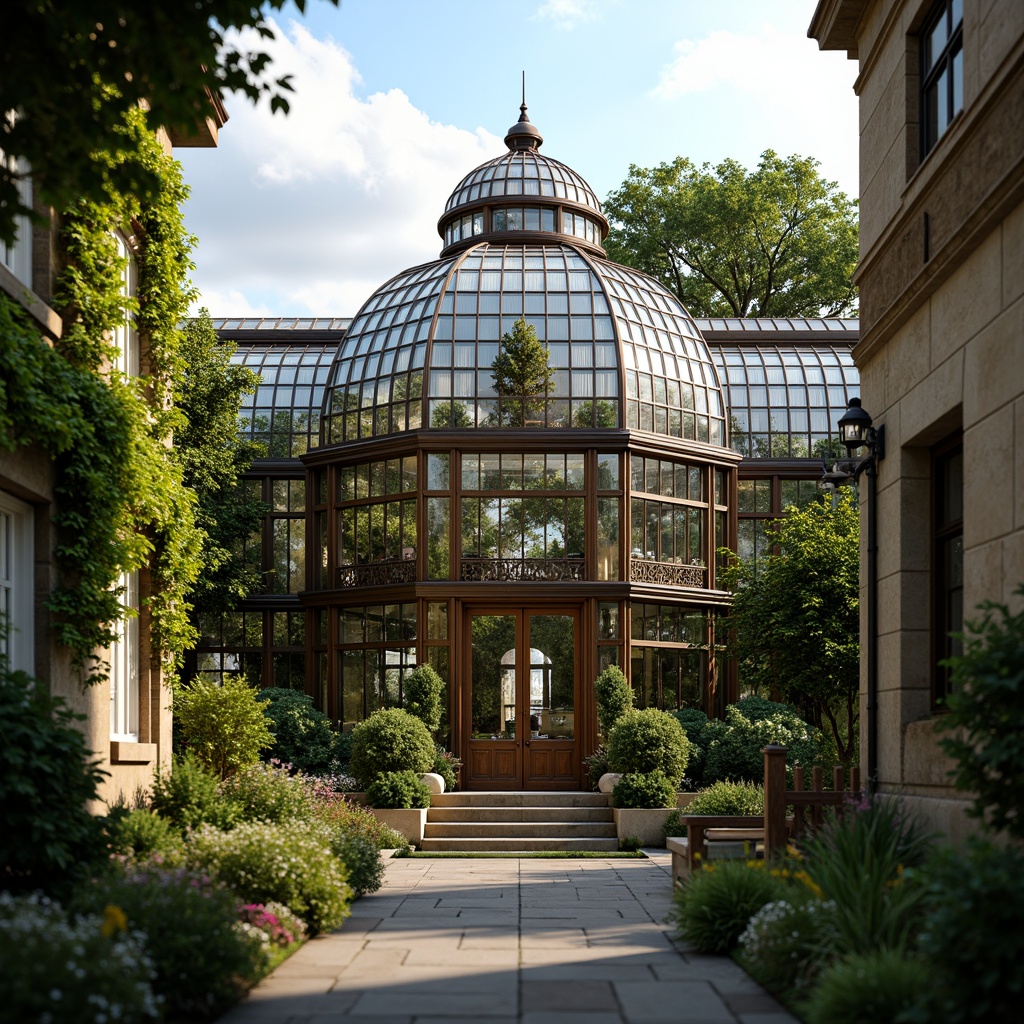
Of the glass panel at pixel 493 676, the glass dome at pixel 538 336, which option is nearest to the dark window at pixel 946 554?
the glass panel at pixel 493 676

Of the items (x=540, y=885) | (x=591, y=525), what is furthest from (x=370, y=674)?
(x=540, y=885)

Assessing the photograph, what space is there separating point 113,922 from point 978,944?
4.20m

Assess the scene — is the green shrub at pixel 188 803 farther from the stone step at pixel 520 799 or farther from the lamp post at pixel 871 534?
the stone step at pixel 520 799

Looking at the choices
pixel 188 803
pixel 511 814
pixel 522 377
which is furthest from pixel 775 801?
pixel 522 377

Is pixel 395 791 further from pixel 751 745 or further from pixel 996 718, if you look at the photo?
pixel 996 718

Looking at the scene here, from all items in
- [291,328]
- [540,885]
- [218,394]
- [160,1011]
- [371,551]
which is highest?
[291,328]

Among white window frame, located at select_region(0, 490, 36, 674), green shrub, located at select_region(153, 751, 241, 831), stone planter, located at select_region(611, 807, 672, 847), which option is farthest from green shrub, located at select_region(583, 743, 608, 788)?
white window frame, located at select_region(0, 490, 36, 674)

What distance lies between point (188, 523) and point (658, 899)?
5.95m

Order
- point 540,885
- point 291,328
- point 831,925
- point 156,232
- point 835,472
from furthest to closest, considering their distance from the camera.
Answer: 1. point 291,328
2. point 540,885
3. point 156,232
4. point 835,472
5. point 831,925

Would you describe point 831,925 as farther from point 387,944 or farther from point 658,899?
point 658,899

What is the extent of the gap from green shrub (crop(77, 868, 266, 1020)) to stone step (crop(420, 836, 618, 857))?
10725 mm

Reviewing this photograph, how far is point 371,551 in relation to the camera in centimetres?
2297

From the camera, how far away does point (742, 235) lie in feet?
124

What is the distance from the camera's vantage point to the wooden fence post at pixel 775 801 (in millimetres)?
10344
